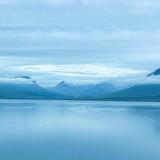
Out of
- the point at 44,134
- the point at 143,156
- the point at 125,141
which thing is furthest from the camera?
the point at 44,134

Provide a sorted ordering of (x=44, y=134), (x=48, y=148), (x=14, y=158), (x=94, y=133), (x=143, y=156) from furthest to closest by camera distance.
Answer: (x=94, y=133) < (x=44, y=134) < (x=48, y=148) < (x=143, y=156) < (x=14, y=158)

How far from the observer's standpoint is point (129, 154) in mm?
20594

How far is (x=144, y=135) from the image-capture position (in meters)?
29.8

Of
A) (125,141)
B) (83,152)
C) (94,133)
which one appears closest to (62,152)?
(83,152)

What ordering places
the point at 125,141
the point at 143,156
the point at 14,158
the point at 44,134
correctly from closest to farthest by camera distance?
the point at 14,158
the point at 143,156
the point at 125,141
the point at 44,134

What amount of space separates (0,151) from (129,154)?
212 inches

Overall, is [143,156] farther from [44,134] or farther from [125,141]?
[44,134]

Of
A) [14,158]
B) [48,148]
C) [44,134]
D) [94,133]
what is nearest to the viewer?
[14,158]

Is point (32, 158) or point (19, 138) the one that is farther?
point (19, 138)

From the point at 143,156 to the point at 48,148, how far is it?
175 inches

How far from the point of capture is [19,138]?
2659 cm

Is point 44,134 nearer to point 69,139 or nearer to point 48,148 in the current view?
point 69,139

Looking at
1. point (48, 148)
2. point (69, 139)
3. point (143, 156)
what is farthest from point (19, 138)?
point (143, 156)

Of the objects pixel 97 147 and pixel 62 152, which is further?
pixel 97 147
